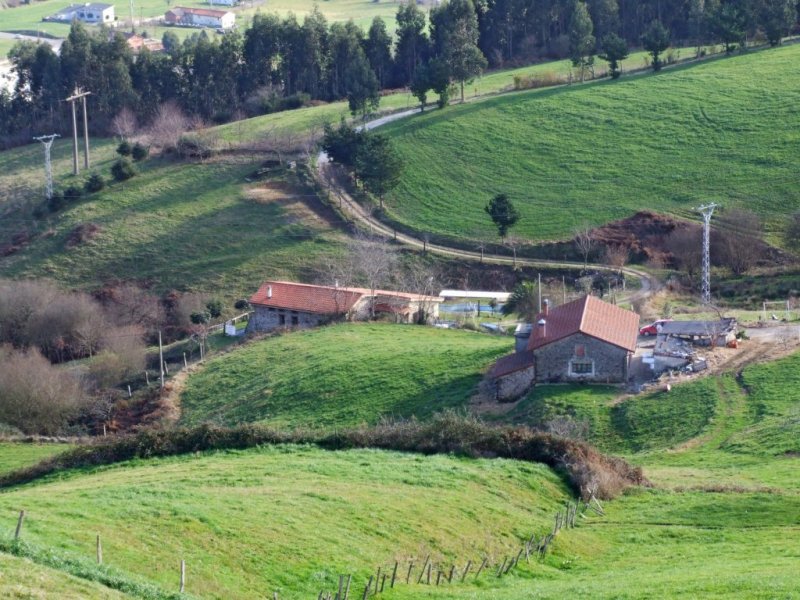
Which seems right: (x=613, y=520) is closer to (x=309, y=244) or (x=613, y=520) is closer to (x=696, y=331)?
(x=696, y=331)

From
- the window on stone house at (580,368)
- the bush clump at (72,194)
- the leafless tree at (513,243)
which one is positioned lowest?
the leafless tree at (513,243)

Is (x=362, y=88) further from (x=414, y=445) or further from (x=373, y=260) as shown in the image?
(x=414, y=445)

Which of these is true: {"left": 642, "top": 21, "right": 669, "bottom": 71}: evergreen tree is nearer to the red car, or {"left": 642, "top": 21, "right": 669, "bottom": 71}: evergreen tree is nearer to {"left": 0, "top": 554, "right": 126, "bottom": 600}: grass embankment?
the red car

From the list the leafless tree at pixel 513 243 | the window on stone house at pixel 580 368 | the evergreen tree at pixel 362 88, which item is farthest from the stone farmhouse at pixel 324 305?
the evergreen tree at pixel 362 88

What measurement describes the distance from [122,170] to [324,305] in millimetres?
31356

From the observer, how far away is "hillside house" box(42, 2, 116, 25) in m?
181

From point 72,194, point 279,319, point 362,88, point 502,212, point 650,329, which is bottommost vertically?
point 279,319

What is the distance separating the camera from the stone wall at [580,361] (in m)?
53.9

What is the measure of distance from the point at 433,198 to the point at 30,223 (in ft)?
85.5

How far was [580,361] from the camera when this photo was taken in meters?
54.2

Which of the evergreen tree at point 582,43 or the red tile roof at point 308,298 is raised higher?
the evergreen tree at point 582,43

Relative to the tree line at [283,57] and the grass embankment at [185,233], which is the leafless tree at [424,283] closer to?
the grass embankment at [185,233]

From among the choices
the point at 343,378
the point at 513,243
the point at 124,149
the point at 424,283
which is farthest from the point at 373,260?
the point at 124,149

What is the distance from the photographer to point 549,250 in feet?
268
